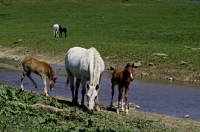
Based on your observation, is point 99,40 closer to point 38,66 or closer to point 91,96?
point 38,66

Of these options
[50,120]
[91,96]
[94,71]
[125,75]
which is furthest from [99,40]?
[50,120]

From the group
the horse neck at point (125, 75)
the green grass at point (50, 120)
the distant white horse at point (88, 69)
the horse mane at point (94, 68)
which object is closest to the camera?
the green grass at point (50, 120)

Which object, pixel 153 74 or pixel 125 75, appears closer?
pixel 125 75

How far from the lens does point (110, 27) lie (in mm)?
50344

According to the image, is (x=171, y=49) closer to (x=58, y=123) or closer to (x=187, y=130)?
(x=187, y=130)

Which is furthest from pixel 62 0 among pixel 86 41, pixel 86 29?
pixel 86 41

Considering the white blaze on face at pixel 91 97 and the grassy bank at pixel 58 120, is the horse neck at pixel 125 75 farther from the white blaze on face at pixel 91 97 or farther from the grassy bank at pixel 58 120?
the white blaze on face at pixel 91 97

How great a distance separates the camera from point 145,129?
13102mm

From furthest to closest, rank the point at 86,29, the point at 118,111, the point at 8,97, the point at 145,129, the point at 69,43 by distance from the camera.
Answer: the point at 86,29, the point at 69,43, the point at 118,111, the point at 8,97, the point at 145,129

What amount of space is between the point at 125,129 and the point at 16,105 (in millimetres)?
3117

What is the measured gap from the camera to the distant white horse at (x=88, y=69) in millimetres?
14552

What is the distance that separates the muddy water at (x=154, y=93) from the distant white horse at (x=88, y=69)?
283 centimetres

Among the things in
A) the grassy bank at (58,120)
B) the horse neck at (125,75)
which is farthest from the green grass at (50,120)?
the horse neck at (125,75)

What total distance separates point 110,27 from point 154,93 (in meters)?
28.5
